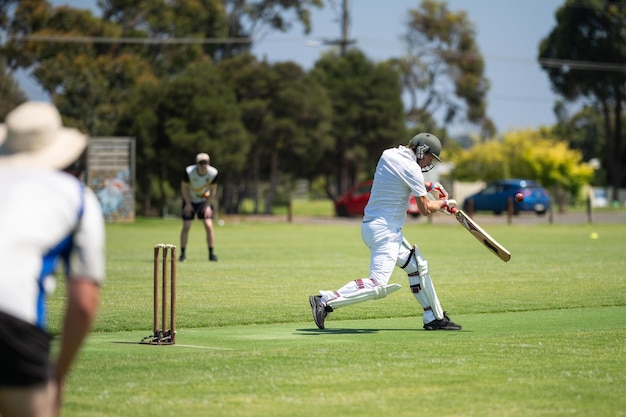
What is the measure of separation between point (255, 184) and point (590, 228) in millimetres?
22514

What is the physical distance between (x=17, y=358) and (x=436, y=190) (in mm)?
8720

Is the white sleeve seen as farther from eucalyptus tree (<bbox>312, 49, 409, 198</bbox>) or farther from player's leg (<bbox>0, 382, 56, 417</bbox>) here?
eucalyptus tree (<bbox>312, 49, 409, 198</bbox>)

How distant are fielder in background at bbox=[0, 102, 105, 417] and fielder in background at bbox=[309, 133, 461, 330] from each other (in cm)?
704

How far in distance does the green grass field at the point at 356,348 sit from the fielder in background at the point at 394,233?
384 millimetres

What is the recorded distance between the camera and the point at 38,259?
486cm

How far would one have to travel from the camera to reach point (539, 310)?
1458 centimetres

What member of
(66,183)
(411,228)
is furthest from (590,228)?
(66,183)

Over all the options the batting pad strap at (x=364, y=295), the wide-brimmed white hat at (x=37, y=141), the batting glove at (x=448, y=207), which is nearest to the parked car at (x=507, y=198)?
the batting glove at (x=448, y=207)

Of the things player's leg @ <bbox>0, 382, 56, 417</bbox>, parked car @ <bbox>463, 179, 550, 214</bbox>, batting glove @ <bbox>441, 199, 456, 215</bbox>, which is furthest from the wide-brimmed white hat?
parked car @ <bbox>463, 179, 550, 214</bbox>

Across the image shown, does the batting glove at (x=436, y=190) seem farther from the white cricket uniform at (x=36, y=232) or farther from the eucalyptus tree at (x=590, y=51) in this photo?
the eucalyptus tree at (x=590, y=51)

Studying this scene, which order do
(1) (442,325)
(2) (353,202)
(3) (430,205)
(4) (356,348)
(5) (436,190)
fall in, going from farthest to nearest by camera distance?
(2) (353,202) < (5) (436,190) < (1) (442,325) < (3) (430,205) < (4) (356,348)

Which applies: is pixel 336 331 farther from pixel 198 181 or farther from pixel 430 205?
pixel 198 181

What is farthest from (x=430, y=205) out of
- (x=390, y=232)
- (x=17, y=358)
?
(x=17, y=358)

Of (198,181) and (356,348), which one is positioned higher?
(198,181)
